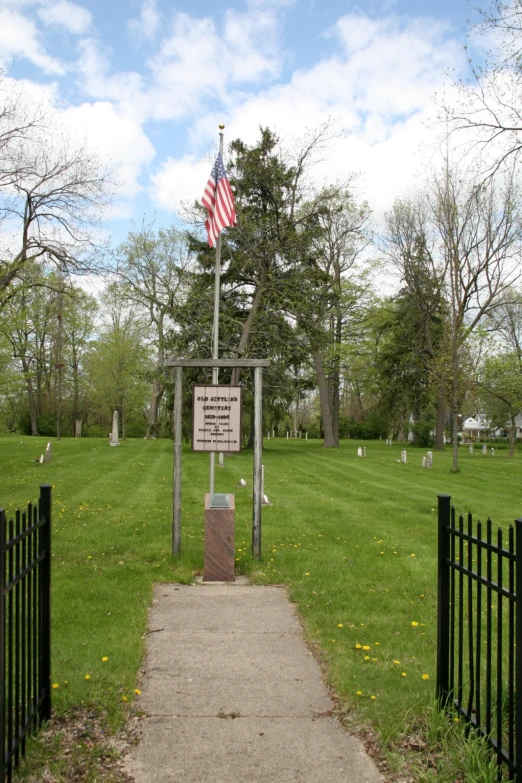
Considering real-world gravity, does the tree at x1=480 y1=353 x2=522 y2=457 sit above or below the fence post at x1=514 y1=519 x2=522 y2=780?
above

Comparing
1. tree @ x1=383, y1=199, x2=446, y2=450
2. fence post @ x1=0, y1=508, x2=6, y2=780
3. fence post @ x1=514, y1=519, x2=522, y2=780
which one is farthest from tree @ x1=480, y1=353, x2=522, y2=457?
fence post @ x1=0, y1=508, x2=6, y2=780

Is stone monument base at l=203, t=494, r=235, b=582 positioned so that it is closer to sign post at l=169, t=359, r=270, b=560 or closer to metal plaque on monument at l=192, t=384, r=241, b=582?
metal plaque on monument at l=192, t=384, r=241, b=582

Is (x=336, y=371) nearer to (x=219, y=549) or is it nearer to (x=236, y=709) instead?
(x=219, y=549)

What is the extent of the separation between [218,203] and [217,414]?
3337 millimetres

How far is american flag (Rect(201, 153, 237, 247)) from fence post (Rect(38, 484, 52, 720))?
629 cm

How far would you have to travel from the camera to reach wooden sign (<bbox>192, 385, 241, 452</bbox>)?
797 centimetres

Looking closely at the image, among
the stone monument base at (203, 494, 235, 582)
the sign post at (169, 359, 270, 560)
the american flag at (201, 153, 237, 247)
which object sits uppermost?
the american flag at (201, 153, 237, 247)

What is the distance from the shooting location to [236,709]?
3900 mm

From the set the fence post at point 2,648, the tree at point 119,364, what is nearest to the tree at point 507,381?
the tree at point 119,364

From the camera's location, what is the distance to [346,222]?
40.6m

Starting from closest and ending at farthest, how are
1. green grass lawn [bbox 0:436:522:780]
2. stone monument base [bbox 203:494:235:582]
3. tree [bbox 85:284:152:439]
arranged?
green grass lawn [bbox 0:436:522:780] → stone monument base [bbox 203:494:235:582] → tree [bbox 85:284:152:439]

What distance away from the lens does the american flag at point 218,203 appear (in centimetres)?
919

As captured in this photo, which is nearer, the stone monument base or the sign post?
the stone monument base

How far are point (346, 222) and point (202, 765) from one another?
40067 millimetres
